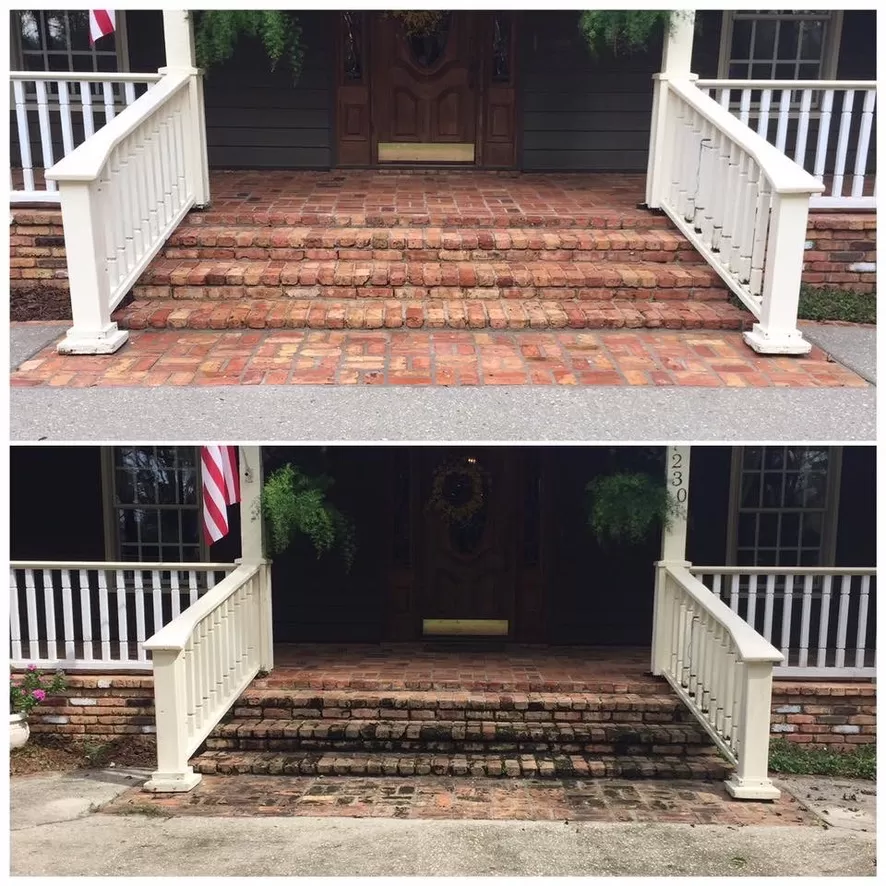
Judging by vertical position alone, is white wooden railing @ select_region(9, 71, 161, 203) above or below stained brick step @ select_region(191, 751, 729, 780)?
above

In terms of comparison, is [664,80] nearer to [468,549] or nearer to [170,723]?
[468,549]

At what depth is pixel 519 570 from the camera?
23.6ft

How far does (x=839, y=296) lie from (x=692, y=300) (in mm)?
1115

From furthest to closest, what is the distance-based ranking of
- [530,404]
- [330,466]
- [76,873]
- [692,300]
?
[330,466] < [692,300] < [530,404] < [76,873]

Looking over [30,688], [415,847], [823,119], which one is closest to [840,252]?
[823,119]

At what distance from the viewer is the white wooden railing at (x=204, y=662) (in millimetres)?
4488

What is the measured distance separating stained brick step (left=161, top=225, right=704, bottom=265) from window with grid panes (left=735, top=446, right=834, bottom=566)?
1.96 m

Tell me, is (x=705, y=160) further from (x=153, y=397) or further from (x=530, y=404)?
(x=153, y=397)

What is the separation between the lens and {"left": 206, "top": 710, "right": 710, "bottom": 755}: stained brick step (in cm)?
525

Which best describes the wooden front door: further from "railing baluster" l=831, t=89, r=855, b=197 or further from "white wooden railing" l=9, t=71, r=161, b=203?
"white wooden railing" l=9, t=71, r=161, b=203

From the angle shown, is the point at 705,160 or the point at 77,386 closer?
the point at 77,386

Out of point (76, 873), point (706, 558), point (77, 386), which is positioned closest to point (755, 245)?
point (706, 558)

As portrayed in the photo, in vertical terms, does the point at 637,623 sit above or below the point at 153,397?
below

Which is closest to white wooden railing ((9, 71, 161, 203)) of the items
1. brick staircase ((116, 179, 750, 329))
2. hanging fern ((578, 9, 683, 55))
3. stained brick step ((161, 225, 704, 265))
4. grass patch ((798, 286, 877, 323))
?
brick staircase ((116, 179, 750, 329))
